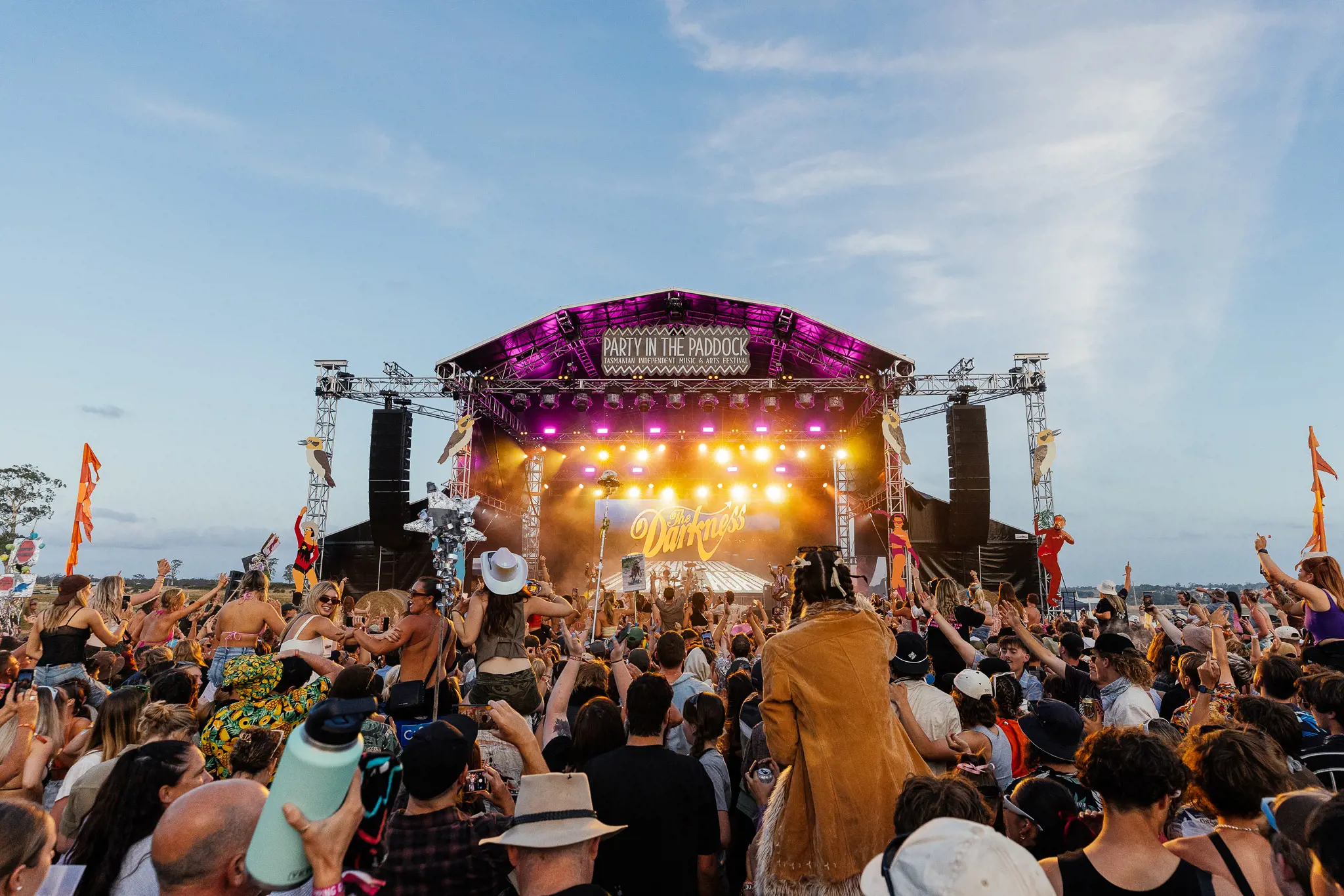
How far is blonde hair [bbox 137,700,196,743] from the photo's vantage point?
9.64 feet

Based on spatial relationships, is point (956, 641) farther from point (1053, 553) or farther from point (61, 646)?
point (1053, 553)

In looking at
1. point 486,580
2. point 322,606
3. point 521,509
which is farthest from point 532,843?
point 521,509

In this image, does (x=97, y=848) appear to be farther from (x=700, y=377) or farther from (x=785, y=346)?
(x=785, y=346)

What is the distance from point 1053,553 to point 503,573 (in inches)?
524

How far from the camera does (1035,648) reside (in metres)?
4.54

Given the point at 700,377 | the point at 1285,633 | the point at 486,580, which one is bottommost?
the point at 1285,633

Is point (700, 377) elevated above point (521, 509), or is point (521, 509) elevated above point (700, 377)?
point (700, 377)

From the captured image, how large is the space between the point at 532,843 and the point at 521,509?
19.7 meters

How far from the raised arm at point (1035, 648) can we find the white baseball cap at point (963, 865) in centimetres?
381

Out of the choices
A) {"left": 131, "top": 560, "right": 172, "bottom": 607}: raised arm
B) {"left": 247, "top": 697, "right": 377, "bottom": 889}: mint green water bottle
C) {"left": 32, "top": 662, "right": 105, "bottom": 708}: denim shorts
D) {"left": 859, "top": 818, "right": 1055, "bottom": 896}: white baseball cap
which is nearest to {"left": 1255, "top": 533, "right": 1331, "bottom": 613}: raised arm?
{"left": 859, "top": 818, "right": 1055, "bottom": 896}: white baseball cap

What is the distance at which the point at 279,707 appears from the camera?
3.31m

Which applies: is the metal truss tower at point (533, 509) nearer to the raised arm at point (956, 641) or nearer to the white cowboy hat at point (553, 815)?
the raised arm at point (956, 641)

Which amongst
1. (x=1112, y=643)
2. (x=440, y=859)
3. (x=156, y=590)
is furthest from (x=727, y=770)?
(x=156, y=590)

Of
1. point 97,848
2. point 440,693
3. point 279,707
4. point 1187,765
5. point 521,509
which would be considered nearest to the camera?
point 97,848
